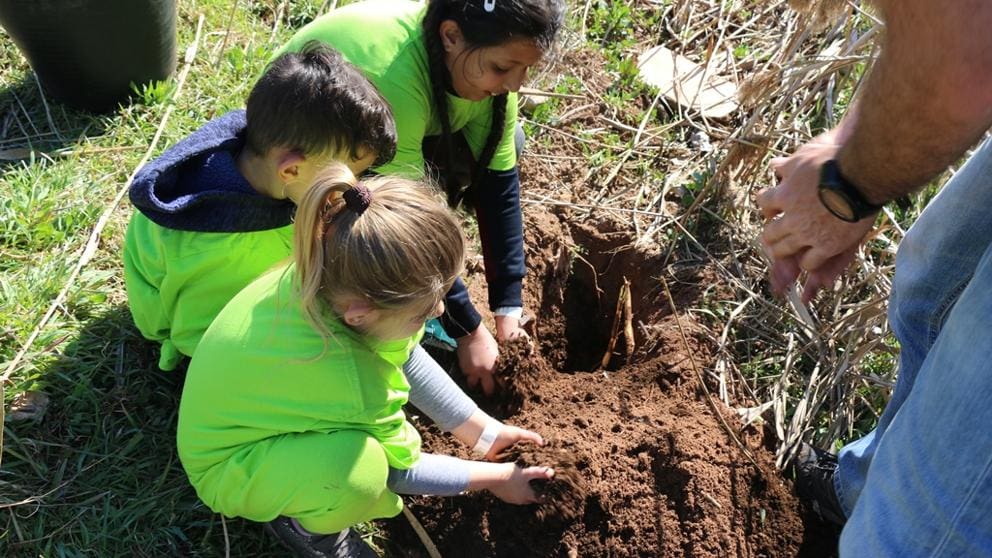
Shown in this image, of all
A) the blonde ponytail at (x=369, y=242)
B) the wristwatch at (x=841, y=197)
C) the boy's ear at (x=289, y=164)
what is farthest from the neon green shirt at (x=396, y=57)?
the wristwatch at (x=841, y=197)

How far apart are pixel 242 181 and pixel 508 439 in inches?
37.6

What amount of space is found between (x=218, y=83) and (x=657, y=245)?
5.83 feet

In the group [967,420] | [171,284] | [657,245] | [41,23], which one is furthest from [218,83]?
[967,420]

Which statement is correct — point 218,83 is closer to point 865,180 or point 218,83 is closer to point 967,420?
point 865,180

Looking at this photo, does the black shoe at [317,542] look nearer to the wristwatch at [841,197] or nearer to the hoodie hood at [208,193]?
the hoodie hood at [208,193]

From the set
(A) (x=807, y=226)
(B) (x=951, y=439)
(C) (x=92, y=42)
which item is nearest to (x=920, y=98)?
(A) (x=807, y=226)

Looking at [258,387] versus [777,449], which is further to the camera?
[777,449]

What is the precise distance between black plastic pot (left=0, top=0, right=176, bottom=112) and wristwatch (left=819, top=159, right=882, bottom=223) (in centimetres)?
255

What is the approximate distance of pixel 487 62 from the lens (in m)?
2.44

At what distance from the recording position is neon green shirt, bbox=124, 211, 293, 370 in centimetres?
236

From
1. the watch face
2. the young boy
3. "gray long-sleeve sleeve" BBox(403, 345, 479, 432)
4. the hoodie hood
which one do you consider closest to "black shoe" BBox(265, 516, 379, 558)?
"gray long-sleeve sleeve" BBox(403, 345, 479, 432)

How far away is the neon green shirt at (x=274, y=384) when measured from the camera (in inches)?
78.7

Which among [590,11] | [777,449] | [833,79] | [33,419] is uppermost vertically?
[833,79]

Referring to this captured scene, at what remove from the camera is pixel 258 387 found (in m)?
2.01
